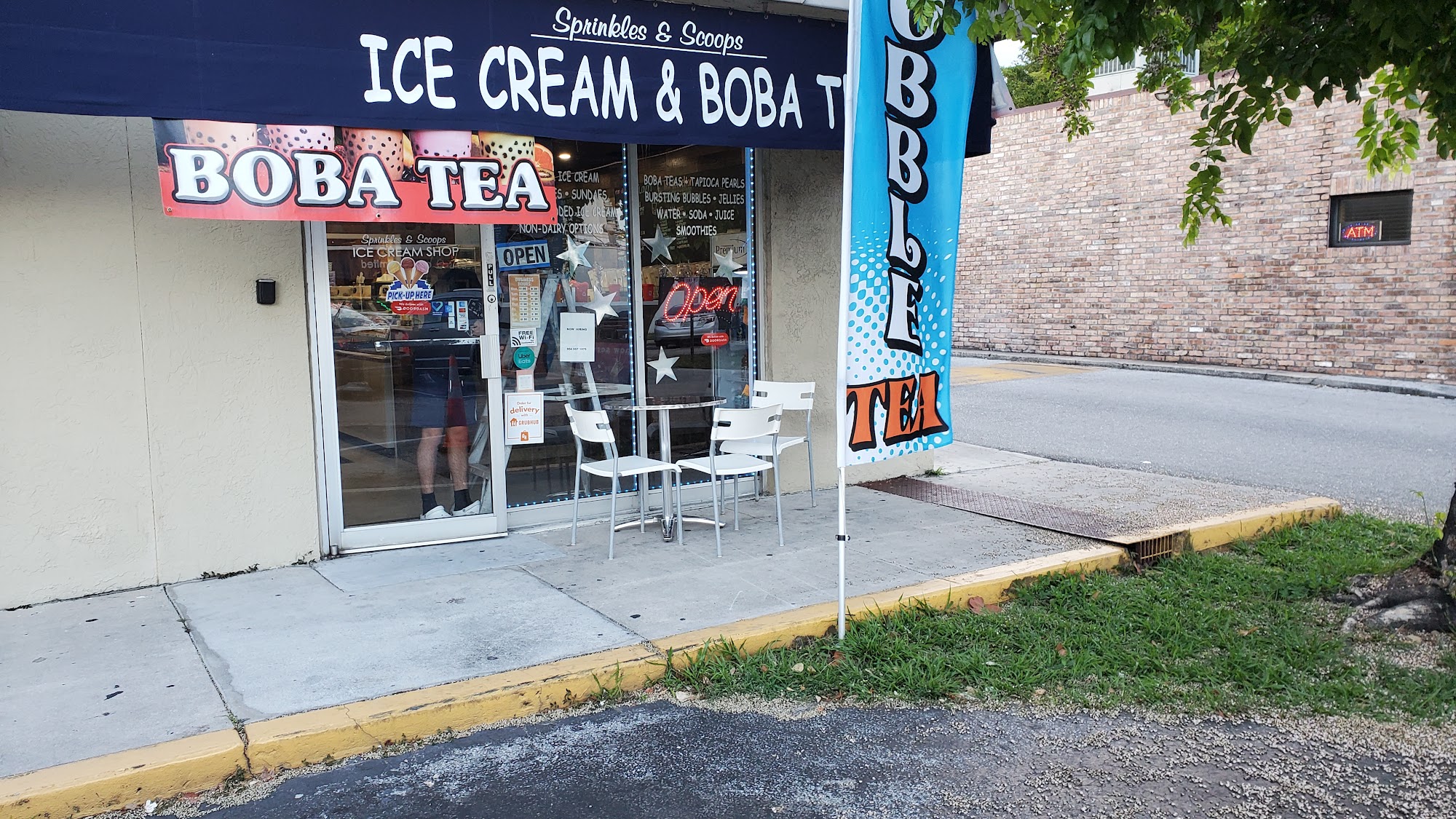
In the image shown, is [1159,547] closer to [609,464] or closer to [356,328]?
[609,464]

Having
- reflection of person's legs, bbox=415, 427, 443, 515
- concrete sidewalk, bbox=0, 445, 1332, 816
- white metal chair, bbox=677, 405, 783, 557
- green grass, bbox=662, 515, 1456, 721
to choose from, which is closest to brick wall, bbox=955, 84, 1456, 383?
concrete sidewalk, bbox=0, 445, 1332, 816

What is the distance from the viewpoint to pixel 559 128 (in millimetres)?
6324

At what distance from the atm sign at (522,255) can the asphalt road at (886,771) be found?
3590 mm

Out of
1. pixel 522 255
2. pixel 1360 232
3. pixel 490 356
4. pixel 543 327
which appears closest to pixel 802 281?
pixel 543 327

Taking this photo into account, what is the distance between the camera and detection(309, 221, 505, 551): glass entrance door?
262 inches

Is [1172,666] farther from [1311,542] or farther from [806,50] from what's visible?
[806,50]

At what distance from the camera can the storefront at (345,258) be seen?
562cm

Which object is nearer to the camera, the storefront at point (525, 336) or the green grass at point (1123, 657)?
the green grass at point (1123, 657)

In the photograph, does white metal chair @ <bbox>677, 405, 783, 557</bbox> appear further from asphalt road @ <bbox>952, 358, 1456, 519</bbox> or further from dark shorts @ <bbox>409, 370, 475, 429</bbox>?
asphalt road @ <bbox>952, 358, 1456, 519</bbox>

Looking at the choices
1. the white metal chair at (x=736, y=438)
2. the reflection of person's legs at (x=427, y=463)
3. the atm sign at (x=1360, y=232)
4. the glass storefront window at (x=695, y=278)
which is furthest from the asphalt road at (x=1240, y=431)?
the reflection of person's legs at (x=427, y=463)

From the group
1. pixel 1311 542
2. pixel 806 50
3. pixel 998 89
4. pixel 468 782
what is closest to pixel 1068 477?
pixel 1311 542

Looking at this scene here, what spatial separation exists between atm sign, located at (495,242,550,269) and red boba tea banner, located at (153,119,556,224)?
0.75 meters

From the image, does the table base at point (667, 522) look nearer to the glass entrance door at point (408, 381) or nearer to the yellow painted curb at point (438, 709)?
the glass entrance door at point (408, 381)

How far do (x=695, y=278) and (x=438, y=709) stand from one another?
4.41 meters
